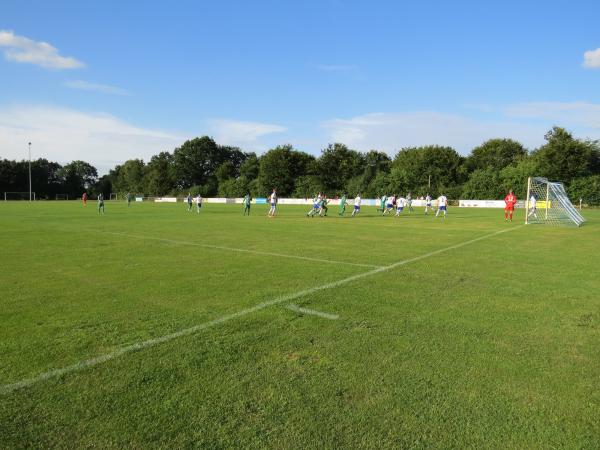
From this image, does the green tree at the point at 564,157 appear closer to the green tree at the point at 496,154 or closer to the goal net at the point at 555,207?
the green tree at the point at 496,154

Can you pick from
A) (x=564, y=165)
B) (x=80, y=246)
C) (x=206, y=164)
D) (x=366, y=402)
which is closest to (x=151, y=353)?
(x=366, y=402)

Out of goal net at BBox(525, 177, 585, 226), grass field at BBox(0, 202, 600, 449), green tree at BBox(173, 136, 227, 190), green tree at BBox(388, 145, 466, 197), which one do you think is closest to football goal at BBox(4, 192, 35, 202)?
green tree at BBox(173, 136, 227, 190)

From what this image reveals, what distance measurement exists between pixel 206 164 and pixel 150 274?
110657mm

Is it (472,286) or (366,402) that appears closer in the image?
(366,402)

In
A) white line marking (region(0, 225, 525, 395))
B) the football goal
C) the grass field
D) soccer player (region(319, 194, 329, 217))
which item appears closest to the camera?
the grass field

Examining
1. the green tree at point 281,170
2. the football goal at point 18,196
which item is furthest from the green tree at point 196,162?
the football goal at point 18,196

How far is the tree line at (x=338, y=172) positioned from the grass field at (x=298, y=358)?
5948cm

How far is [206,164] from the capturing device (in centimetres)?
11525

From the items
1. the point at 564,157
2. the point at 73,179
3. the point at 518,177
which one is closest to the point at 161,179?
the point at 73,179

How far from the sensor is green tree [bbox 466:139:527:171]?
7994 centimetres

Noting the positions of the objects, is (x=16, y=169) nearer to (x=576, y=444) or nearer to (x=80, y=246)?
(x=80, y=246)

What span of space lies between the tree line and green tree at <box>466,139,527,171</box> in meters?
0.19

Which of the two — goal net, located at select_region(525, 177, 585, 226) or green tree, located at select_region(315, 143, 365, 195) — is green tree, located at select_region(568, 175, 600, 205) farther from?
green tree, located at select_region(315, 143, 365, 195)

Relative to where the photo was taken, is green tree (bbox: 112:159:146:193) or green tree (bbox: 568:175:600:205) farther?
green tree (bbox: 112:159:146:193)
